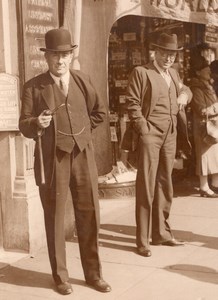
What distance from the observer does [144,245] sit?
21.2ft

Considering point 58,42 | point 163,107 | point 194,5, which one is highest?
point 194,5

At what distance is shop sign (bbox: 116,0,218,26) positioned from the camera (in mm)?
7156

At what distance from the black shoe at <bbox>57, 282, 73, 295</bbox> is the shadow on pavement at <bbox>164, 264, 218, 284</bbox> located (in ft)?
3.42

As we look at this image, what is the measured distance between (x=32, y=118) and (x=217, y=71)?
5657mm

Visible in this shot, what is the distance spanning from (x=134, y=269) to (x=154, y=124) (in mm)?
1497

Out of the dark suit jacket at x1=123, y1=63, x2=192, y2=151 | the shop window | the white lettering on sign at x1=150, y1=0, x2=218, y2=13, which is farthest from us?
the shop window

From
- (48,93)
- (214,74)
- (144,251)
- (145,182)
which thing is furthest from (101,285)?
(214,74)

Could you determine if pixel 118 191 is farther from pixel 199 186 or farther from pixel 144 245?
pixel 144 245

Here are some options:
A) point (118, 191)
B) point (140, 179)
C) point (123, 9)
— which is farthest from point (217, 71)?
point (140, 179)

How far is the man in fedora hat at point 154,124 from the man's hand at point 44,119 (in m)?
1.49

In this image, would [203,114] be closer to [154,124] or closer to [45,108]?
[154,124]

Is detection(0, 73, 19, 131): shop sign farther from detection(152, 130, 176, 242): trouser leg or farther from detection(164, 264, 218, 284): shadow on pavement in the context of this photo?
detection(164, 264, 218, 284): shadow on pavement

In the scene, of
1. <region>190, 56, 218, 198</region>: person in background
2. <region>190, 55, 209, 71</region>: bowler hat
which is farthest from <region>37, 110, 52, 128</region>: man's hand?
<region>190, 55, 209, 71</region>: bowler hat

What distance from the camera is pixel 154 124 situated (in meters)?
6.47
